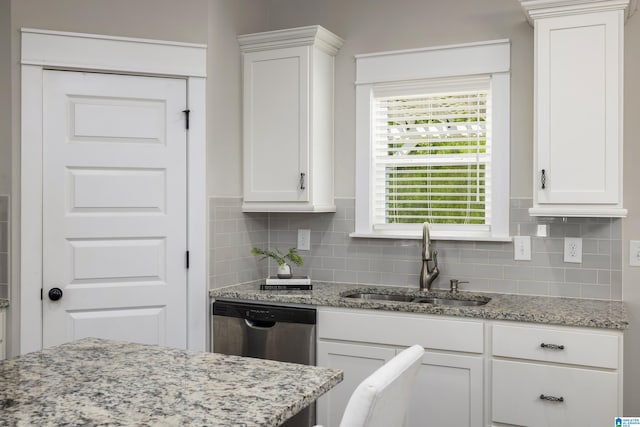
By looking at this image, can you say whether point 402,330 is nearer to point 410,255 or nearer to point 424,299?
point 424,299

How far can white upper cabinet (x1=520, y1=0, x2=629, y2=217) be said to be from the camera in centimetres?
287

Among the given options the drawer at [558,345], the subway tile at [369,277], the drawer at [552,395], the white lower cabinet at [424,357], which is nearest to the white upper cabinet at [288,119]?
the subway tile at [369,277]

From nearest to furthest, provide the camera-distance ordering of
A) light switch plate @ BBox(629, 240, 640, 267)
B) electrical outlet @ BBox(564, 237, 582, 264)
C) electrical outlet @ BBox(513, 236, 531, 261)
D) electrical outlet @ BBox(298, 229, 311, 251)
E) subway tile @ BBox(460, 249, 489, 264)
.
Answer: light switch plate @ BBox(629, 240, 640, 267) → electrical outlet @ BBox(564, 237, 582, 264) → electrical outlet @ BBox(513, 236, 531, 261) → subway tile @ BBox(460, 249, 489, 264) → electrical outlet @ BBox(298, 229, 311, 251)

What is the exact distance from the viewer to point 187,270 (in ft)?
11.4

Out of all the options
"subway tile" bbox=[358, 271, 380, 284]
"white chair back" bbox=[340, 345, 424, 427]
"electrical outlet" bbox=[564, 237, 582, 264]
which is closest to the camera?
"white chair back" bbox=[340, 345, 424, 427]

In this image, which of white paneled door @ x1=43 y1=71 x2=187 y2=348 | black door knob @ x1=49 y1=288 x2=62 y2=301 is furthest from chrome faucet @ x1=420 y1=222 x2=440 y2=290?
black door knob @ x1=49 y1=288 x2=62 y2=301

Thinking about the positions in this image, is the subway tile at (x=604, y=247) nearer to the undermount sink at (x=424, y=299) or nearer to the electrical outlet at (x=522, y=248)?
the electrical outlet at (x=522, y=248)

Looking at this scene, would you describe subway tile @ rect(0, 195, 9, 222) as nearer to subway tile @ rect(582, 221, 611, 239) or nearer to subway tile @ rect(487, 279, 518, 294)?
subway tile @ rect(487, 279, 518, 294)

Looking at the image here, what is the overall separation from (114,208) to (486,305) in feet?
6.32

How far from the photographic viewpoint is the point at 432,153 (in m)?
3.65

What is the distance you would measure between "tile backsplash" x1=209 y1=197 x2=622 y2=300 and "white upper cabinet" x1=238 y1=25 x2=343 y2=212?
19 centimetres

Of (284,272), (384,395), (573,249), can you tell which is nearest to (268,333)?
(284,272)

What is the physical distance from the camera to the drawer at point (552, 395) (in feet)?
8.73

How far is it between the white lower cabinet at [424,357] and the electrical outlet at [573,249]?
0.71 m
